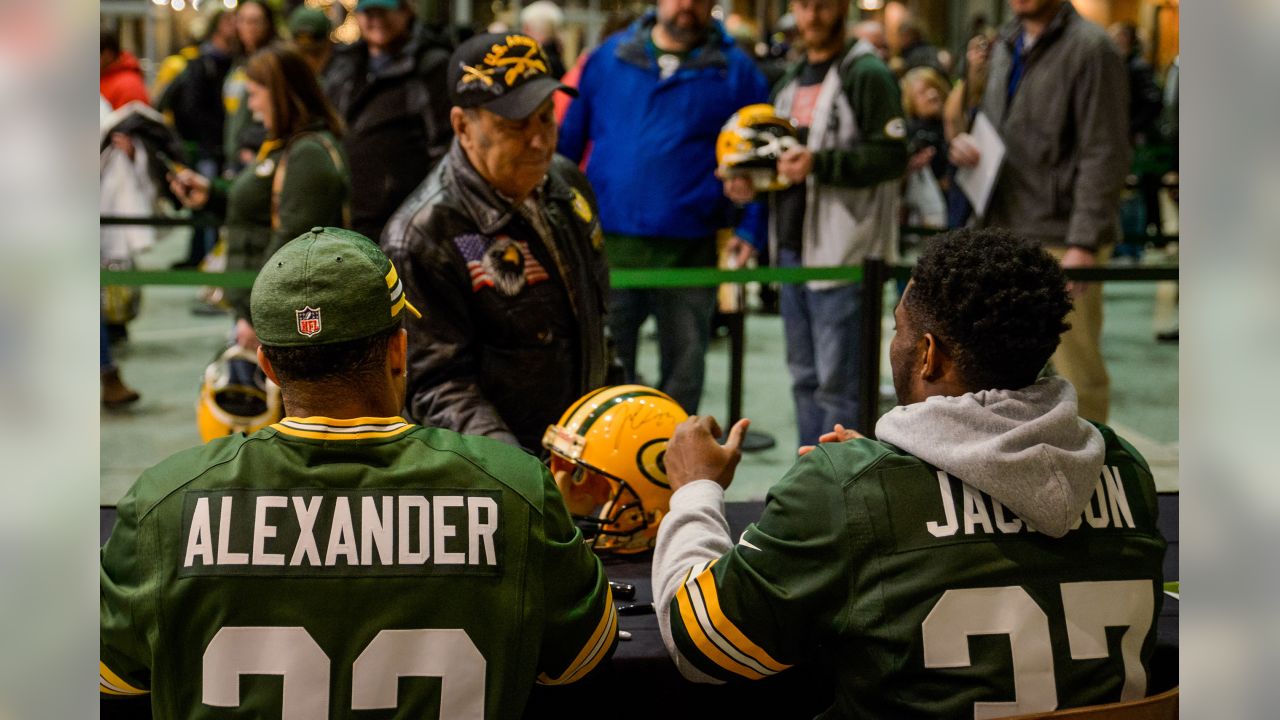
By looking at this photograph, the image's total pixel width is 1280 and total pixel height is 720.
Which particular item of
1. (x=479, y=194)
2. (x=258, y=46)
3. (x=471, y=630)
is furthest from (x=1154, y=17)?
(x=471, y=630)

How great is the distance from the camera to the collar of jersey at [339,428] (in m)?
1.86

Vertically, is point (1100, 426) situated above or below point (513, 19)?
below

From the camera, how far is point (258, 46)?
858 cm

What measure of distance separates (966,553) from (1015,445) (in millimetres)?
165

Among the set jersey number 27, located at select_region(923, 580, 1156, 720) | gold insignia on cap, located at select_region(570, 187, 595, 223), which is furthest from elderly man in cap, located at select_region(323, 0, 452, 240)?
jersey number 27, located at select_region(923, 580, 1156, 720)

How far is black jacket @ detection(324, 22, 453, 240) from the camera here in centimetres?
679

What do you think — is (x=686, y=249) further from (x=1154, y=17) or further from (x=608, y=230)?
(x=1154, y=17)

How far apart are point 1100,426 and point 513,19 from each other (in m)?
19.1

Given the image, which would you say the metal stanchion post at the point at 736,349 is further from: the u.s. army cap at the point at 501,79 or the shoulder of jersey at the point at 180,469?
the shoulder of jersey at the point at 180,469

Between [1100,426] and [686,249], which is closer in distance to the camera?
[1100,426]

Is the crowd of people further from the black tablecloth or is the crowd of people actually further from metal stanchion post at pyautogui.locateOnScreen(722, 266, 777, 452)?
metal stanchion post at pyautogui.locateOnScreen(722, 266, 777, 452)

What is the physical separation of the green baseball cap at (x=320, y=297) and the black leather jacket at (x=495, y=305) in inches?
37.5

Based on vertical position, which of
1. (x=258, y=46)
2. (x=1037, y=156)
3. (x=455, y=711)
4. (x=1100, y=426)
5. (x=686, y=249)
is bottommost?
(x=455, y=711)
